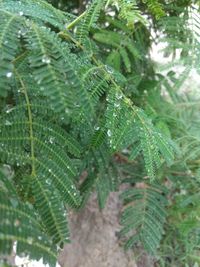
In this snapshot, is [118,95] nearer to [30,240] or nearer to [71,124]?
[71,124]

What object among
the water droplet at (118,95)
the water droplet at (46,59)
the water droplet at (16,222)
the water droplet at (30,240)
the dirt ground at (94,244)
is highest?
the dirt ground at (94,244)

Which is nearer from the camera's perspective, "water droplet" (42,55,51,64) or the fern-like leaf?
"water droplet" (42,55,51,64)

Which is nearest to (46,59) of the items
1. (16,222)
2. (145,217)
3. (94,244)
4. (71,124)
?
(16,222)

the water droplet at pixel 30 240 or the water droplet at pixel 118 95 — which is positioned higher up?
the water droplet at pixel 118 95

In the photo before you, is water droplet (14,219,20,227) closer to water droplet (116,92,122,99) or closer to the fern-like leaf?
water droplet (116,92,122,99)

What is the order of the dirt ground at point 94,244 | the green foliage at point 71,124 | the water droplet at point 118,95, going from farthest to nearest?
the dirt ground at point 94,244 < the water droplet at point 118,95 < the green foliage at point 71,124

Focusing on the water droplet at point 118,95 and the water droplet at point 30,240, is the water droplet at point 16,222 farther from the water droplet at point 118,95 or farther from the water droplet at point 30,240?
the water droplet at point 118,95

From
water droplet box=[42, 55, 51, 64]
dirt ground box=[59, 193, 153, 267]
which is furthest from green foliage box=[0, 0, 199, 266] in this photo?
dirt ground box=[59, 193, 153, 267]

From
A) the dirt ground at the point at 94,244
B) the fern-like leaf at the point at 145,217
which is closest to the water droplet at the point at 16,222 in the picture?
the fern-like leaf at the point at 145,217

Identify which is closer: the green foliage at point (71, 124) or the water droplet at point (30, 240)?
the water droplet at point (30, 240)
